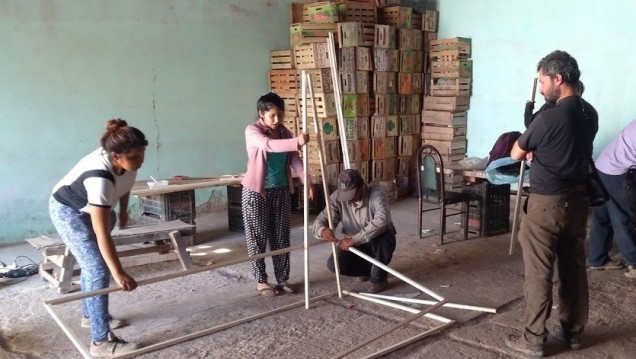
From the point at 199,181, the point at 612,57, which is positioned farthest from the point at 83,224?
the point at 612,57

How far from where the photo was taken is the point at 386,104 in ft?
24.6

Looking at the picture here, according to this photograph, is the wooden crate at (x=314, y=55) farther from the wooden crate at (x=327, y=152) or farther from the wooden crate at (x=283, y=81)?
the wooden crate at (x=327, y=152)

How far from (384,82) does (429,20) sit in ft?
3.71

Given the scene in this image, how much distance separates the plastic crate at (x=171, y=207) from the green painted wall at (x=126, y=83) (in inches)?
31.9

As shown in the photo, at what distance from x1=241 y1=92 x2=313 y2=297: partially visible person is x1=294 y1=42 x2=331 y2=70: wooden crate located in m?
2.94

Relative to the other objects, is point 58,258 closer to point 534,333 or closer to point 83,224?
point 83,224

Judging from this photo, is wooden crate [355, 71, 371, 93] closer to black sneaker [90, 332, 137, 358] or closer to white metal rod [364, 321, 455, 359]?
white metal rod [364, 321, 455, 359]

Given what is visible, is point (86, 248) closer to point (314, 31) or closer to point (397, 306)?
point (397, 306)

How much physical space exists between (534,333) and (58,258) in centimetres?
327

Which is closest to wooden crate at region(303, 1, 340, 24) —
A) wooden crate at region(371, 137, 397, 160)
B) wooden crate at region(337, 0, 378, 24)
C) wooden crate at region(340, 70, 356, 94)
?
wooden crate at region(337, 0, 378, 24)

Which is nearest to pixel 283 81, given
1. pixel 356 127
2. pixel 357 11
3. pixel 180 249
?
pixel 356 127

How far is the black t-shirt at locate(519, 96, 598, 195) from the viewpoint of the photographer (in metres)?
2.80

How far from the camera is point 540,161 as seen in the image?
292 cm

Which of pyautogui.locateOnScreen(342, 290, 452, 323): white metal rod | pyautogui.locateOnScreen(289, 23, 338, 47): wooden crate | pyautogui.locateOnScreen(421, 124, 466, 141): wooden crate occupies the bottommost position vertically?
pyautogui.locateOnScreen(342, 290, 452, 323): white metal rod
